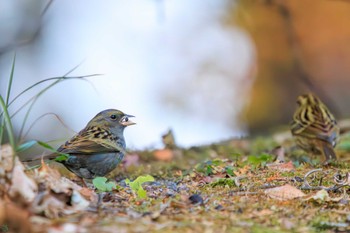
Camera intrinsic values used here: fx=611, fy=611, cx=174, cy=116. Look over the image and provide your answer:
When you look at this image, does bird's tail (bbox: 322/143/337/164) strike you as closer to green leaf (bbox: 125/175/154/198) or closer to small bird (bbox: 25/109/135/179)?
small bird (bbox: 25/109/135/179)

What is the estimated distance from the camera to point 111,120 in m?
5.96

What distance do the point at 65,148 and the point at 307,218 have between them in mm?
2621

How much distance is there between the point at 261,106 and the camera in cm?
1358

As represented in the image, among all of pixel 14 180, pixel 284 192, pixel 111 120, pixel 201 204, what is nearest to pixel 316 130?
pixel 111 120

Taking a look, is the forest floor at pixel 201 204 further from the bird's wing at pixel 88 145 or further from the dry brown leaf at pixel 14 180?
the bird's wing at pixel 88 145

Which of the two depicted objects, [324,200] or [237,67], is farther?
[237,67]

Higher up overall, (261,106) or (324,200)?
(261,106)

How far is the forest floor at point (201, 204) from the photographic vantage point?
297 centimetres

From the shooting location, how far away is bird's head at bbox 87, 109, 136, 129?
5.94 m

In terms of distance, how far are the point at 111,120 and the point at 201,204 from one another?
8.26 feet

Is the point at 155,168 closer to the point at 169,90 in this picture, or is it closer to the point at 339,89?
the point at 339,89

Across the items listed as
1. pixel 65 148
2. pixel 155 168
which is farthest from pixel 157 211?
pixel 155 168

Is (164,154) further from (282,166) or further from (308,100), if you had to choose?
(282,166)

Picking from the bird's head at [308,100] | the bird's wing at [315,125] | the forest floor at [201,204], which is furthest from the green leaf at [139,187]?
the bird's head at [308,100]
